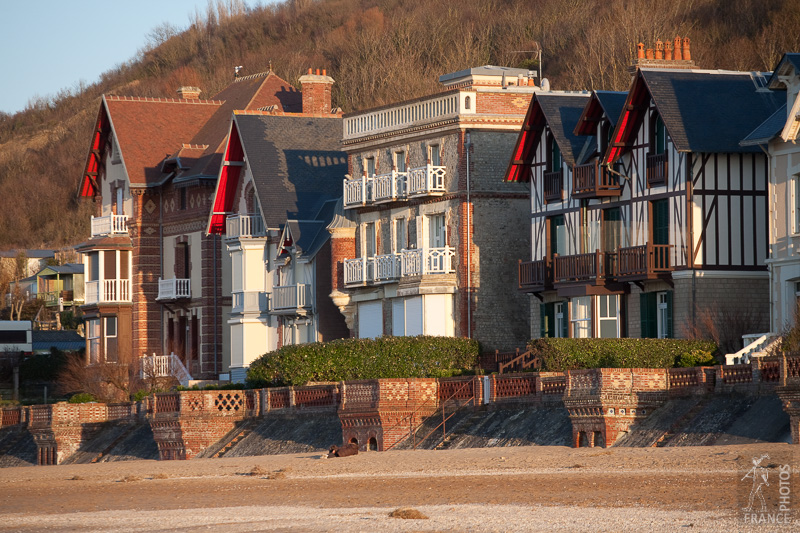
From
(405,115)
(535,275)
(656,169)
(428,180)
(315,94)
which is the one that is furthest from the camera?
(315,94)

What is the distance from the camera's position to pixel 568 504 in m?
25.3

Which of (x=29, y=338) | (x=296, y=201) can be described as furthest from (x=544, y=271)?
(x=29, y=338)

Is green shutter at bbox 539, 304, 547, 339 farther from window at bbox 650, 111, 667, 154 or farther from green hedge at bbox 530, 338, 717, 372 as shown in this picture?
green hedge at bbox 530, 338, 717, 372

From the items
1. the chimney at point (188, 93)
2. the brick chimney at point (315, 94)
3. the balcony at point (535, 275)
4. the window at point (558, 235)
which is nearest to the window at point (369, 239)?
the balcony at point (535, 275)

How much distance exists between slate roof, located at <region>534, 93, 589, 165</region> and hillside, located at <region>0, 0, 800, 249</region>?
46.2ft

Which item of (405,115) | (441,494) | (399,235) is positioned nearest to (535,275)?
(399,235)

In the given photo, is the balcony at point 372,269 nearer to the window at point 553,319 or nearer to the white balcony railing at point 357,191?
the white balcony railing at point 357,191

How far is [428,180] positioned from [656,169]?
939 centimetres

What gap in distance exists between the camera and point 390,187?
173ft

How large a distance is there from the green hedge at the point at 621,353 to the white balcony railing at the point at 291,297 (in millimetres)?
18418

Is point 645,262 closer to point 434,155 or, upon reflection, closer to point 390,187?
point 434,155

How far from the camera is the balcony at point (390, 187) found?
52566 mm

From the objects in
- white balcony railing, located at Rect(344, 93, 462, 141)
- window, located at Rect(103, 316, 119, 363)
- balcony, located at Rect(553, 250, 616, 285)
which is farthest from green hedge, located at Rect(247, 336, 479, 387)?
window, located at Rect(103, 316, 119, 363)

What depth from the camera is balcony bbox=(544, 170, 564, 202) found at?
4791 cm
